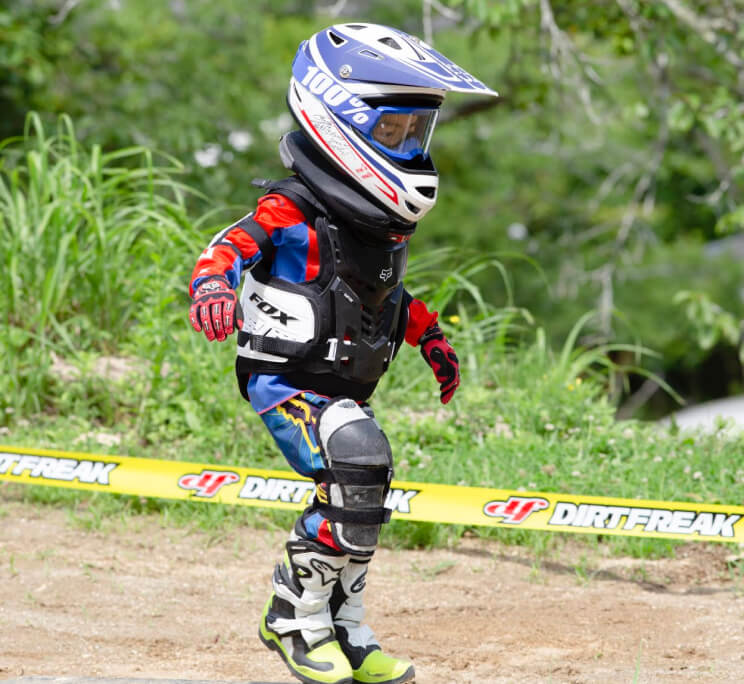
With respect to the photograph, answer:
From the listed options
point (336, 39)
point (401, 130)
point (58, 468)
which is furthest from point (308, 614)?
point (58, 468)

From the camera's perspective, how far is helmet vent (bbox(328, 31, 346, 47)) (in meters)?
3.29

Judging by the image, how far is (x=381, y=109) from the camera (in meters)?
3.16

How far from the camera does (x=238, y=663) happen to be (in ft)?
12.4

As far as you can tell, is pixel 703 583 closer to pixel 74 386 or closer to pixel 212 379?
pixel 212 379

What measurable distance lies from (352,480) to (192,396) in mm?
2948

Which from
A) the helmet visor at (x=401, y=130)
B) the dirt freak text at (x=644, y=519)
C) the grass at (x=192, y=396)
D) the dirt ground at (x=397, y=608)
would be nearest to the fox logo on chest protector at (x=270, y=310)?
the helmet visor at (x=401, y=130)

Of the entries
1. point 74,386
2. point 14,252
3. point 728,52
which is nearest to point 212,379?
point 74,386

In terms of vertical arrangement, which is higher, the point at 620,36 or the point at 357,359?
the point at 357,359

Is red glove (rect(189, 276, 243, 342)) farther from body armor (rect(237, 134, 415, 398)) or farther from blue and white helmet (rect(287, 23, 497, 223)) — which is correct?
blue and white helmet (rect(287, 23, 497, 223))

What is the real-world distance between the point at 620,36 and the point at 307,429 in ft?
21.4

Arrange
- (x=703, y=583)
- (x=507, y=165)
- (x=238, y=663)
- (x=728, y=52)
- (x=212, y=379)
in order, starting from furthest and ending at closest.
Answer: (x=507, y=165)
(x=728, y=52)
(x=212, y=379)
(x=703, y=583)
(x=238, y=663)

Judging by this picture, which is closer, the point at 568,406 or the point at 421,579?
the point at 421,579

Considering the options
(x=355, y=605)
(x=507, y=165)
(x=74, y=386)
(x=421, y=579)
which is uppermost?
(x=355, y=605)

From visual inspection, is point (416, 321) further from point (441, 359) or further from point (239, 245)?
point (239, 245)
